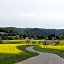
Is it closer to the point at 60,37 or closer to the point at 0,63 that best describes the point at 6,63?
the point at 0,63

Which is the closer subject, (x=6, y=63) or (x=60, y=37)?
(x=6, y=63)

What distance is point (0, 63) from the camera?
26.5 metres

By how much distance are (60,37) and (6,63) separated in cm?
16483

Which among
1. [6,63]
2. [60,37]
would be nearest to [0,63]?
[6,63]

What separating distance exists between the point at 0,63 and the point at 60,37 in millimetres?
165016

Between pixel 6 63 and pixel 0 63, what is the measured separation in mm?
537

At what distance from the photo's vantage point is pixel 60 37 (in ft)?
624

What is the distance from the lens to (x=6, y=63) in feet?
87.2

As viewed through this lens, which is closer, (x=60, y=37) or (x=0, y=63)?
(x=0, y=63)
